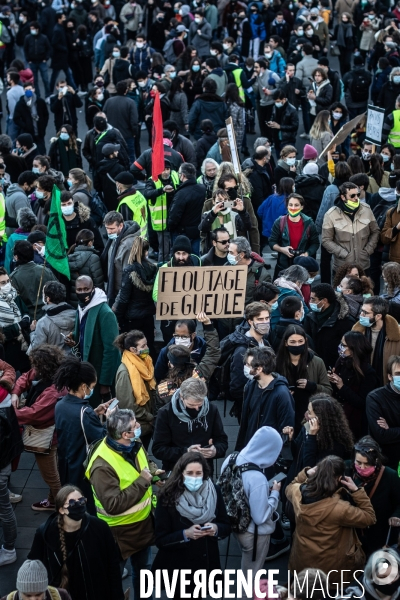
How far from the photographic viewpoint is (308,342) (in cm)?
792

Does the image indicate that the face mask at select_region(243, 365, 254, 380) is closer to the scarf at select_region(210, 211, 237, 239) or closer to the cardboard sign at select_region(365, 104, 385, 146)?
the scarf at select_region(210, 211, 237, 239)

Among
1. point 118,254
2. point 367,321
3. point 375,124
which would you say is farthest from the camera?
point 375,124

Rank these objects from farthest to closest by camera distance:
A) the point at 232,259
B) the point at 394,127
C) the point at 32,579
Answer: the point at 394,127 < the point at 232,259 < the point at 32,579

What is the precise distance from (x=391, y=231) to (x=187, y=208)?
93.7 inches

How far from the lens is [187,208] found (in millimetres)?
11180

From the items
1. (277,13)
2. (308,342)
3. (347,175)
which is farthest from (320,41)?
(308,342)

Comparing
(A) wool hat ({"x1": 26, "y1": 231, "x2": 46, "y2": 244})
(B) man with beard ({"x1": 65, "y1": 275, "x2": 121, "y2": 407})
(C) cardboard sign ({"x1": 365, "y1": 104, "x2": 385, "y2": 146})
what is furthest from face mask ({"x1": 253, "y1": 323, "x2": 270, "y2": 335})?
(C) cardboard sign ({"x1": 365, "y1": 104, "x2": 385, "y2": 146})

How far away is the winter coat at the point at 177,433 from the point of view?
668 cm

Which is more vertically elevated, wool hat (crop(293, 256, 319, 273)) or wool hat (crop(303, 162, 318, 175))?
wool hat (crop(303, 162, 318, 175))

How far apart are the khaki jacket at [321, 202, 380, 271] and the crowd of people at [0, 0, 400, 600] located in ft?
0.06

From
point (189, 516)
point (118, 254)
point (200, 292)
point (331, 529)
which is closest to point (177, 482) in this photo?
point (189, 516)

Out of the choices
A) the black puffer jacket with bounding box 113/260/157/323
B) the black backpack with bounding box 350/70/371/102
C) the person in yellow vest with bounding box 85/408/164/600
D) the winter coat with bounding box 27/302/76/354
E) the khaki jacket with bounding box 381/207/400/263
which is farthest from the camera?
the black backpack with bounding box 350/70/371/102

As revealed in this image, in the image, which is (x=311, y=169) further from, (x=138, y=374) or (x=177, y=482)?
(x=177, y=482)

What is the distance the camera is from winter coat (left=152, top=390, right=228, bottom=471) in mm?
6684
